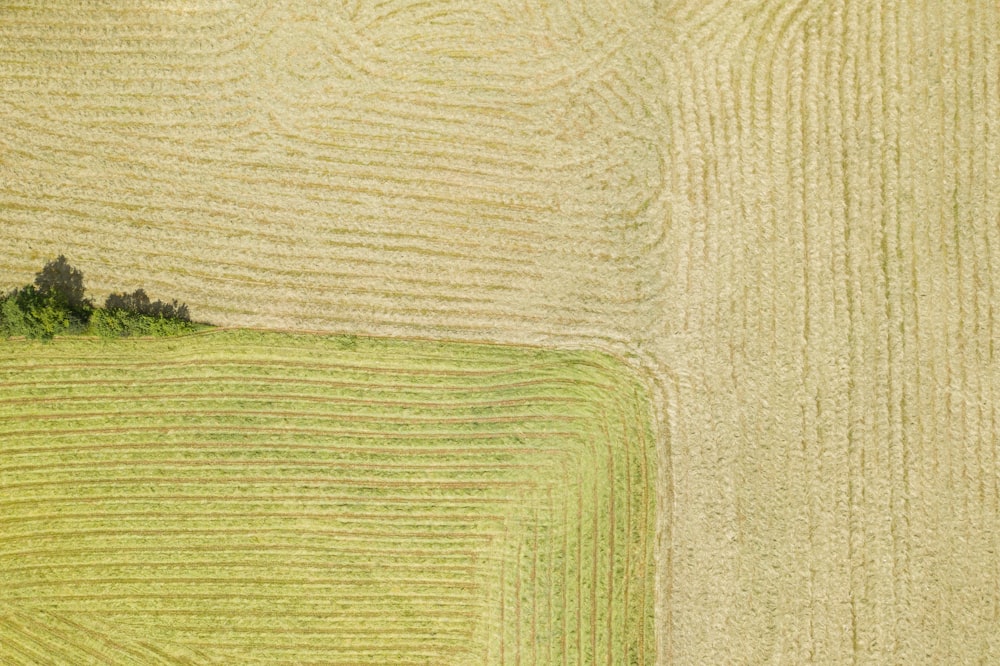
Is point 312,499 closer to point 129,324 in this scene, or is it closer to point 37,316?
point 129,324

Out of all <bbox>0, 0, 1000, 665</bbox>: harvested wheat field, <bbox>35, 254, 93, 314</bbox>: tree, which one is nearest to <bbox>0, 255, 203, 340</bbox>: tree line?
<bbox>35, 254, 93, 314</bbox>: tree

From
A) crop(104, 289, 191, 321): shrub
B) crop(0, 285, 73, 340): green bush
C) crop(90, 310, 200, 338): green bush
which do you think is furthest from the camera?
crop(104, 289, 191, 321): shrub

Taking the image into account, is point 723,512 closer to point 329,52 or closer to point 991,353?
point 991,353

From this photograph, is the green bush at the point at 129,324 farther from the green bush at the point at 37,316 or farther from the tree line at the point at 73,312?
the green bush at the point at 37,316

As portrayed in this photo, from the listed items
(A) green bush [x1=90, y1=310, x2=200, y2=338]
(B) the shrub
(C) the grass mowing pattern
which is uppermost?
(B) the shrub

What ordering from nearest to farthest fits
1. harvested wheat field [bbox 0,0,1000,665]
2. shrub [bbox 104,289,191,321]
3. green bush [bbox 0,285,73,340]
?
1. harvested wheat field [bbox 0,0,1000,665]
2. green bush [bbox 0,285,73,340]
3. shrub [bbox 104,289,191,321]

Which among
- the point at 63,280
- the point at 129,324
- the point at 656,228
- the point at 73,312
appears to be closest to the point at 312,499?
the point at 129,324

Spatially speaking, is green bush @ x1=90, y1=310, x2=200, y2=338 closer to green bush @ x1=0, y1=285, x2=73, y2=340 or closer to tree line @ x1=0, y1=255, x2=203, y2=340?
tree line @ x1=0, y1=255, x2=203, y2=340
